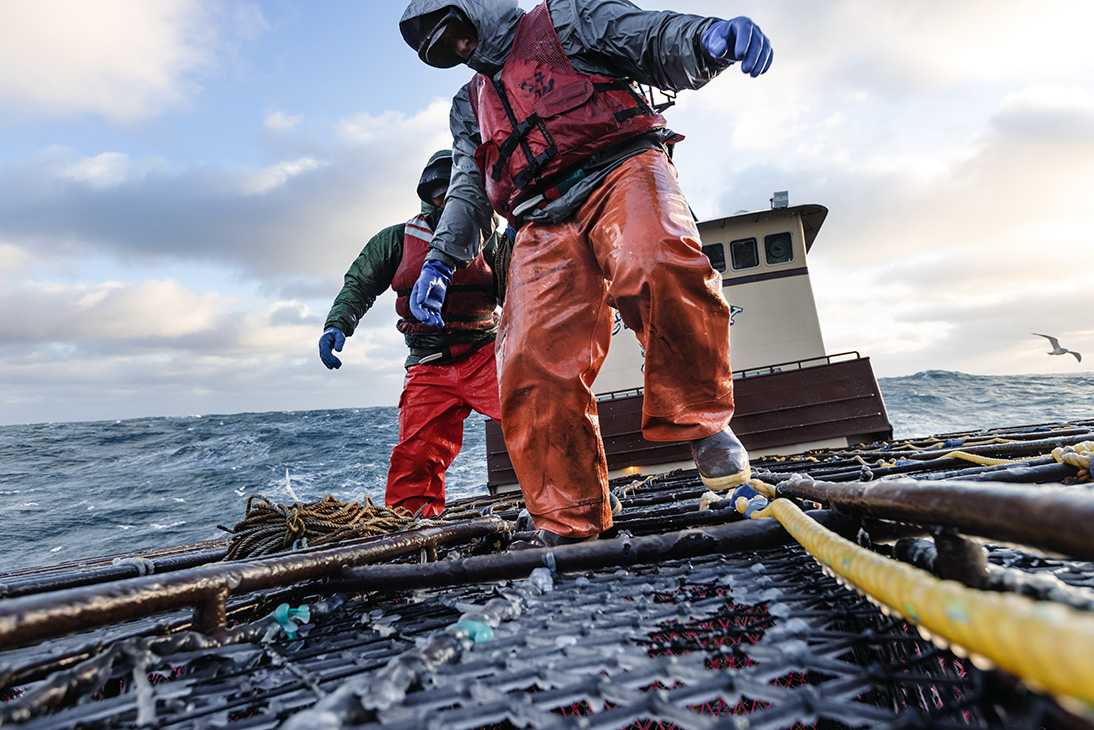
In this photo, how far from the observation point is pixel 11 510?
418 inches

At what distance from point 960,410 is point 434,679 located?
23.4 m

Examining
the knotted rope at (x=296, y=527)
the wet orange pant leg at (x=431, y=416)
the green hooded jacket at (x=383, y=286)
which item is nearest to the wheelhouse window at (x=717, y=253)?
the green hooded jacket at (x=383, y=286)

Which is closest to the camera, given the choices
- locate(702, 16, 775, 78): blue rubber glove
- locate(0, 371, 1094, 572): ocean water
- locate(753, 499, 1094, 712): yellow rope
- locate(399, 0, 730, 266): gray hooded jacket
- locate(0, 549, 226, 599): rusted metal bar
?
locate(753, 499, 1094, 712): yellow rope

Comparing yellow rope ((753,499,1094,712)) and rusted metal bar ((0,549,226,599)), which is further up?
yellow rope ((753,499,1094,712))

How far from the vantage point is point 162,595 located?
2.43ft

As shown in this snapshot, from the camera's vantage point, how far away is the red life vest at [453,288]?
13.1 feet

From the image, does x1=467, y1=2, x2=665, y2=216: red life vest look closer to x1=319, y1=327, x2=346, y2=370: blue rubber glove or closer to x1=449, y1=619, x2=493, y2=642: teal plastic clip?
x1=449, y1=619, x2=493, y2=642: teal plastic clip

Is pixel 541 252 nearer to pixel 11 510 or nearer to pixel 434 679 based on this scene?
pixel 434 679

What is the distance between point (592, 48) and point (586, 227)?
611 mm

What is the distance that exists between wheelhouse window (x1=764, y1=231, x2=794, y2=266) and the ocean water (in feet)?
18.6

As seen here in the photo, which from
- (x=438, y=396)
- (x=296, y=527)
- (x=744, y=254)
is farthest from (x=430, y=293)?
(x=744, y=254)

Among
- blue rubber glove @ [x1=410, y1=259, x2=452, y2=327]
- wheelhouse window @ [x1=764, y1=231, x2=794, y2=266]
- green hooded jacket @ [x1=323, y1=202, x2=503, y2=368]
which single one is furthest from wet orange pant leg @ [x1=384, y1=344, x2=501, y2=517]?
wheelhouse window @ [x1=764, y1=231, x2=794, y2=266]

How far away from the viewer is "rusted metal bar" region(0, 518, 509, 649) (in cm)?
60

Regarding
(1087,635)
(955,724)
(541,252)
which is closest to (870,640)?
(955,724)
